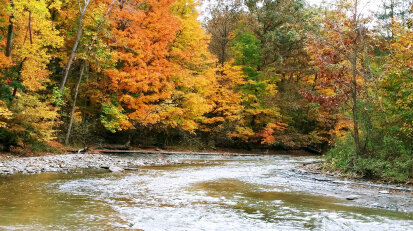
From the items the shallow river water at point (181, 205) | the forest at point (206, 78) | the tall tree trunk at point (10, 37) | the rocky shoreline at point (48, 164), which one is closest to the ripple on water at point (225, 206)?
the shallow river water at point (181, 205)

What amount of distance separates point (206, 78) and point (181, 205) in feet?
67.4

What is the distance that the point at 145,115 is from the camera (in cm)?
2202

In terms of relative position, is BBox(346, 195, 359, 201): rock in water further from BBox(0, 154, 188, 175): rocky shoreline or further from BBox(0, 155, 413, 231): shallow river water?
BBox(0, 154, 188, 175): rocky shoreline

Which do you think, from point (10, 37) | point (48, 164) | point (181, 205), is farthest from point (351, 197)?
point (10, 37)

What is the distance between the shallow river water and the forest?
4.39 m

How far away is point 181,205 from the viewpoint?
7137mm

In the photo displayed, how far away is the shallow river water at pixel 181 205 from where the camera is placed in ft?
18.2

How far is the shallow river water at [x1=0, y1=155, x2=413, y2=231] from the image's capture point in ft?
18.2

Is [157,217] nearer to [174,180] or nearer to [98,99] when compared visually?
[174,180]

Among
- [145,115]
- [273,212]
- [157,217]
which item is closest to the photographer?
[157,217]

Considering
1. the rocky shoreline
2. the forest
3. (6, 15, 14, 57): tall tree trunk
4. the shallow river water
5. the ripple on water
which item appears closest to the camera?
the shallow river water

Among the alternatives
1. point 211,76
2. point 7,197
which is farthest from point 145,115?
point 7,197

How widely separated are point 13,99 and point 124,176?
7574 millimetres

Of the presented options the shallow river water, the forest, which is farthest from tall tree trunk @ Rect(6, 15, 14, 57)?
the shallow river water
